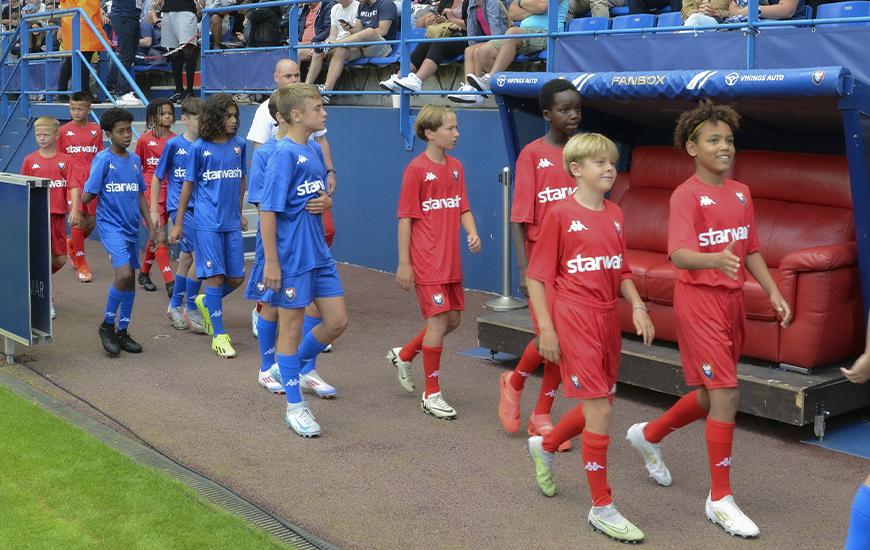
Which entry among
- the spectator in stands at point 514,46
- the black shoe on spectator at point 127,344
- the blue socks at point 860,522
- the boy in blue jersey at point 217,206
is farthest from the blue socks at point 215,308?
the blue socks at point 860,522

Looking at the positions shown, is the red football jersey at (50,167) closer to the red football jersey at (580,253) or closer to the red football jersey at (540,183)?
the red football jersey at (540,183)

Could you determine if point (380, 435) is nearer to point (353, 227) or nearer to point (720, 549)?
point (720, 549)

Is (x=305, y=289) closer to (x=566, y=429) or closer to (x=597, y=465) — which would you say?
(x=566, y=429)

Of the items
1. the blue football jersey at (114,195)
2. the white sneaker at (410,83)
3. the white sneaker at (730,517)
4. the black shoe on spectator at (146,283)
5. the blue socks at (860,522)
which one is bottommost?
the black shoe on spectator at (146,283)

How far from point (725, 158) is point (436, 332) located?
7.31ft

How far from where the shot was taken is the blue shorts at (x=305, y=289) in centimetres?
548

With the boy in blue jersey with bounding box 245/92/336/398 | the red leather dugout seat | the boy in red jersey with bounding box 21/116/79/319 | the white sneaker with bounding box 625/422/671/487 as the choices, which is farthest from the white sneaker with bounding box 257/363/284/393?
the boy in red jersey with bounding box 21/116/79/319

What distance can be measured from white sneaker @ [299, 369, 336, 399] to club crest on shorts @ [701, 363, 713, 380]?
2866 millimetres

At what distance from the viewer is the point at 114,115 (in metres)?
7.38

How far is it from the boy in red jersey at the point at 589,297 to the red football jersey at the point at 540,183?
3.13 feet

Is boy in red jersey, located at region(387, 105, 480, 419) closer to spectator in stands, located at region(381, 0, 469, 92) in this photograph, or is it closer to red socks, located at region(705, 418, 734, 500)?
red socks, located at region(705, 418, 734, 500)

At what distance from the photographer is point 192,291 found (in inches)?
318

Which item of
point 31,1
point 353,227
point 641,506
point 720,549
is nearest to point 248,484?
point 641,506

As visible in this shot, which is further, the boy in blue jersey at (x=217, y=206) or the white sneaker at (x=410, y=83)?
the white sneaker at (x=410, y=83)
